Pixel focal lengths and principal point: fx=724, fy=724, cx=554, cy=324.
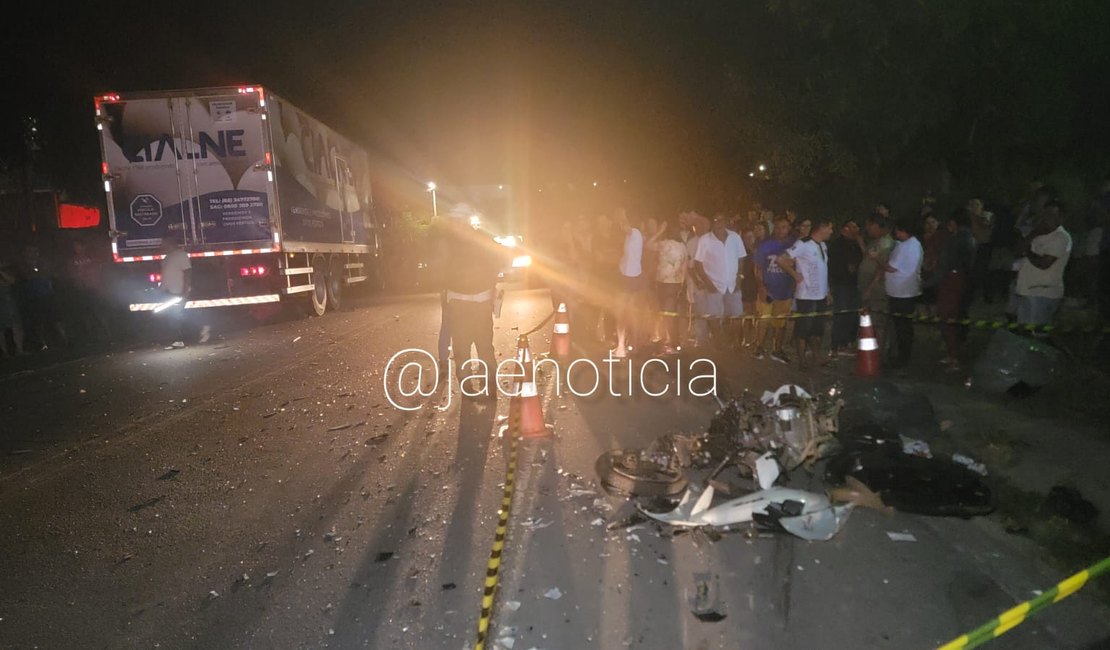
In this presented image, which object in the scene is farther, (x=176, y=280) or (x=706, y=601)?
(x=176, y=280)

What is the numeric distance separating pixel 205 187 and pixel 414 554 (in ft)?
37.1

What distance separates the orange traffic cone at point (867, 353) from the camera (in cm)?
793

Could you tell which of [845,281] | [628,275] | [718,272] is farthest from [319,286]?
[845,281]

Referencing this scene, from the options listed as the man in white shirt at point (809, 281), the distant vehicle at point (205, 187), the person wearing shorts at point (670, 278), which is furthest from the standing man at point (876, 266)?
the distant vehicle at point (205, 187)

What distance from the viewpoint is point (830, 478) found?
490 cm

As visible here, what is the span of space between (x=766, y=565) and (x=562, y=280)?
7.75 m

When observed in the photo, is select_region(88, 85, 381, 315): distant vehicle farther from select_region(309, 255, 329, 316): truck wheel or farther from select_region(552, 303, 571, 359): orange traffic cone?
select_region(552, 303, 571, 359): orange traffic cone

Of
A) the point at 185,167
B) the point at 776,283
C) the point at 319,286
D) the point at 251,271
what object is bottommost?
the point at 319,286

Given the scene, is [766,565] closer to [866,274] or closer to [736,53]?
[866,274]

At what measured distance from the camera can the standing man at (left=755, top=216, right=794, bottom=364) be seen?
9.49 meters

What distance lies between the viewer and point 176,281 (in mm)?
11961

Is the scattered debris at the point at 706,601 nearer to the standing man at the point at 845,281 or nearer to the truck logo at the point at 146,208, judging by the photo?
the standing man at the point at 845,281

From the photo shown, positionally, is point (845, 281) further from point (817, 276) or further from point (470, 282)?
point (470, 282)

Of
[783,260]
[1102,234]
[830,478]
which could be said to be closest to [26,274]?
[783,260]
